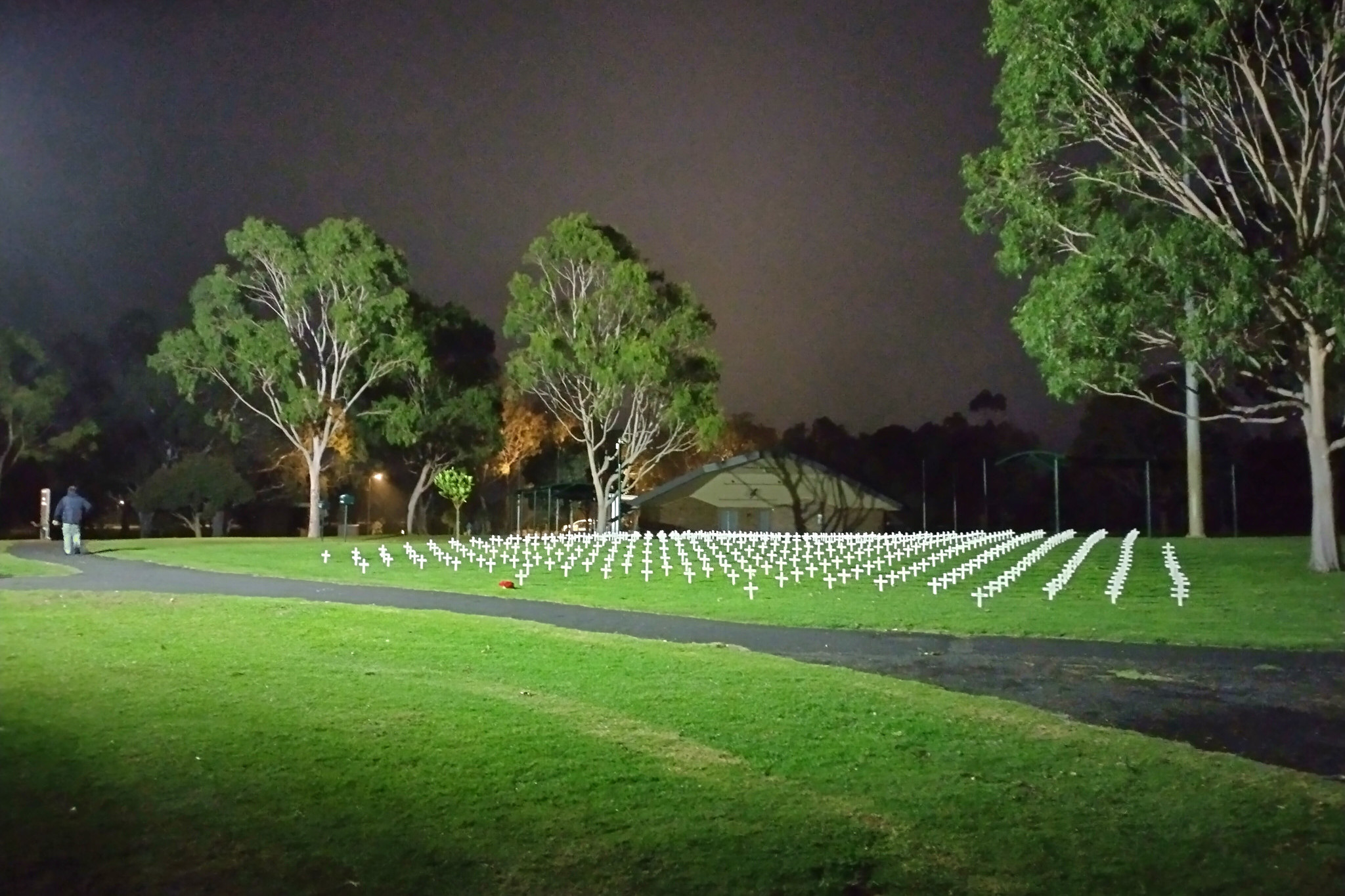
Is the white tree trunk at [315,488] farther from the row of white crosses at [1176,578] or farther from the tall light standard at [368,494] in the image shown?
the row of white crosses at [1176,578]

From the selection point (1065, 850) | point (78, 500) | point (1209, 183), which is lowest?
point (1065, 850)

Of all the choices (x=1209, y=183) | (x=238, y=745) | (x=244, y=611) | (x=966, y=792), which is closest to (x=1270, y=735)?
(x=966, y=792)

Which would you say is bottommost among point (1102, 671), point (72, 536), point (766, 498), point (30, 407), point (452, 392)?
point (1102, 671)

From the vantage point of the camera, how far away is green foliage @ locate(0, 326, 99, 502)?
5244cm

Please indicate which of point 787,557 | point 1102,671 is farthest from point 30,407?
point 1102,671

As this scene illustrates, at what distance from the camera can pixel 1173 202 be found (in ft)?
81.3

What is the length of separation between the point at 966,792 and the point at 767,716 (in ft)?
7.40

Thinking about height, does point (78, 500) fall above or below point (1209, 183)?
below

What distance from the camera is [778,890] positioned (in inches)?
212

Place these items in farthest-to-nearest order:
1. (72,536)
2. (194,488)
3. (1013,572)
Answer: (194,488), (72,536), (1013,572)

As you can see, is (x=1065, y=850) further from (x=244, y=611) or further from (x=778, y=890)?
(x=244, y=611)

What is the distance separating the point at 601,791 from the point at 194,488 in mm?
54170

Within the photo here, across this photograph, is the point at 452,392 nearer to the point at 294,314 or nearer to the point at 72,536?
the point at 294,314

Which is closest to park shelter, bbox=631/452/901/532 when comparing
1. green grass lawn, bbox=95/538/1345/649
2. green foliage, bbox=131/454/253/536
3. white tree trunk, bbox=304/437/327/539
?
white tree trunk, bbox=304/437/327/539
